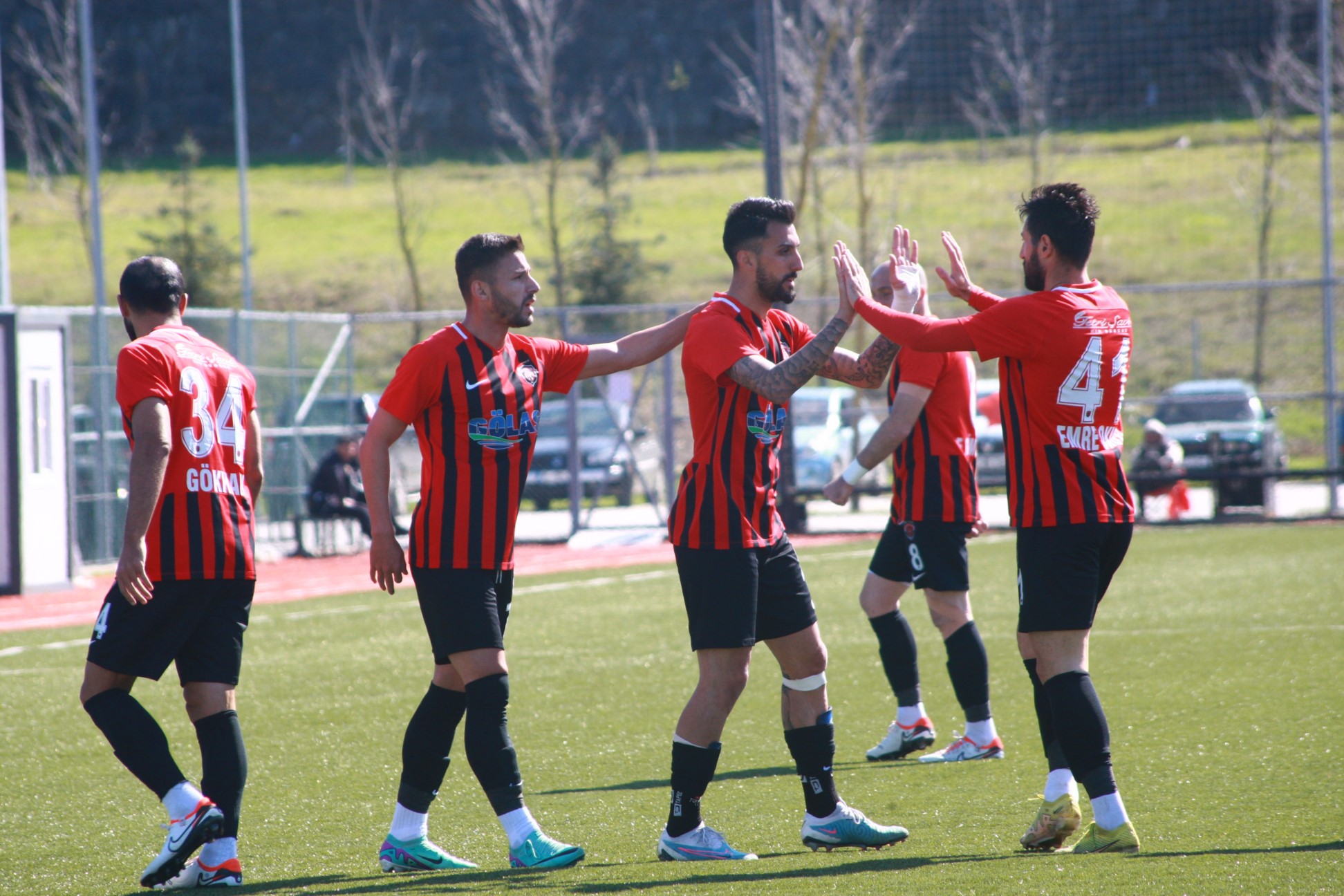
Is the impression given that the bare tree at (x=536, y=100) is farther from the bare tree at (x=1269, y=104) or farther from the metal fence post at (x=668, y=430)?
the metal fence post at (x=668, y=430)

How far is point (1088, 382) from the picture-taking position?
14.5 ft

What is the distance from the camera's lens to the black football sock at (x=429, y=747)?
182 inches

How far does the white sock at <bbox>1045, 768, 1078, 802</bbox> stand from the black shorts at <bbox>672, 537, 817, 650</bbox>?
0.92m

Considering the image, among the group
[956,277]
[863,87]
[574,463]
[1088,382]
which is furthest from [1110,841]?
[863,87]

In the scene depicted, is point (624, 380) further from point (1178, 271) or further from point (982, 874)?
point (1178, 271)

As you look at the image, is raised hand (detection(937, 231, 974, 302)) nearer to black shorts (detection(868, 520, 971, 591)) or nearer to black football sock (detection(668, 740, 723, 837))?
black shorts (detection(868, 520, 971, 591))

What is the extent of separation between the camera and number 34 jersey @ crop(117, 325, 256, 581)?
14.7ft

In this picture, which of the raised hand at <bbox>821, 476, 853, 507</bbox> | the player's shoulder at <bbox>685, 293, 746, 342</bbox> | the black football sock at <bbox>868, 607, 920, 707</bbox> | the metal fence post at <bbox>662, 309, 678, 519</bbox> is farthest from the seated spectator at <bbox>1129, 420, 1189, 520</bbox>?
the player's shoulder at <bbox>685, 293, 746, 342</bbox>

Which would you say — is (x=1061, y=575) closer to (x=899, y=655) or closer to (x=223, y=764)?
Answer: (x=899, y=655)

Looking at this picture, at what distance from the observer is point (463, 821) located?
523 cm

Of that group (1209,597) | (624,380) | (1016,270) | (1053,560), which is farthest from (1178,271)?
(1053,560)

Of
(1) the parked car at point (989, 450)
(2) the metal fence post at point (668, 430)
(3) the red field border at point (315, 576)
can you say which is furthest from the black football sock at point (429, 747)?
(1) the parked car at point (989, 450)

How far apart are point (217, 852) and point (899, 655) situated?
10.4 ft

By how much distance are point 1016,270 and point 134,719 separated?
34.9 m
